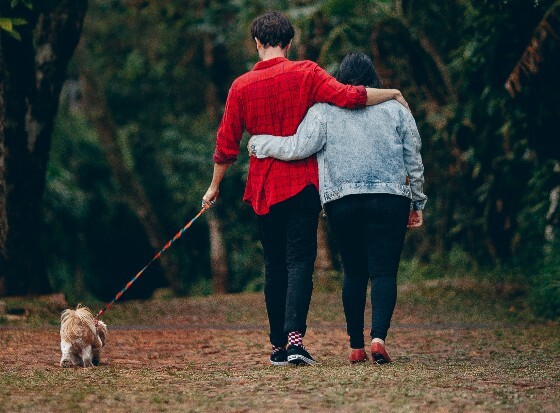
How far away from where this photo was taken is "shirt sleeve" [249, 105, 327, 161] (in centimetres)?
668

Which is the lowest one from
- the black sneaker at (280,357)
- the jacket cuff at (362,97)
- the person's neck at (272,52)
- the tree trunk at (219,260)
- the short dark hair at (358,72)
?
the tree trunk at (219,260)

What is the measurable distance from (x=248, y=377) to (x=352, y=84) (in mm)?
1875

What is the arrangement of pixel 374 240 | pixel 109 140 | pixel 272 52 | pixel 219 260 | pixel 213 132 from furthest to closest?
pixel 213 132
pixel 219 260
pixel 109 140
pixel 272 52
pixel 374 240

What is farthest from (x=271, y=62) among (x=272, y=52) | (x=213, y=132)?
(x=213, y=132)

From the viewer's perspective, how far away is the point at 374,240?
6777 mm

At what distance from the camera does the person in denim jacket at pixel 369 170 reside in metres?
6.70

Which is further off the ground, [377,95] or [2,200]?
[377,95]

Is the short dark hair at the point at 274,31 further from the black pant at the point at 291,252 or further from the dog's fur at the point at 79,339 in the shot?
the dog's fur at the point at 79,339

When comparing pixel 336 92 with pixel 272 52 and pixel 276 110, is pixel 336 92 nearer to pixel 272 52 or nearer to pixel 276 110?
pixel 276 110

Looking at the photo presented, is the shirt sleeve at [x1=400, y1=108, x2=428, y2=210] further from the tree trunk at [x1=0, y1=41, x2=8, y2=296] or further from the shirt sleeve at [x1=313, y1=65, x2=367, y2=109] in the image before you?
the tree trunk at [x1=0, y1=41, x2=8, y2=296]

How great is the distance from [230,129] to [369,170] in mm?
871

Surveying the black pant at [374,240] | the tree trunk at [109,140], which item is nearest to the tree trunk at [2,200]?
the black pant at [374,240]

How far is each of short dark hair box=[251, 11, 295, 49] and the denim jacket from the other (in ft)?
1.55

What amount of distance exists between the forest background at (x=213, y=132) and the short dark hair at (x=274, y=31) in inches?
93.7
